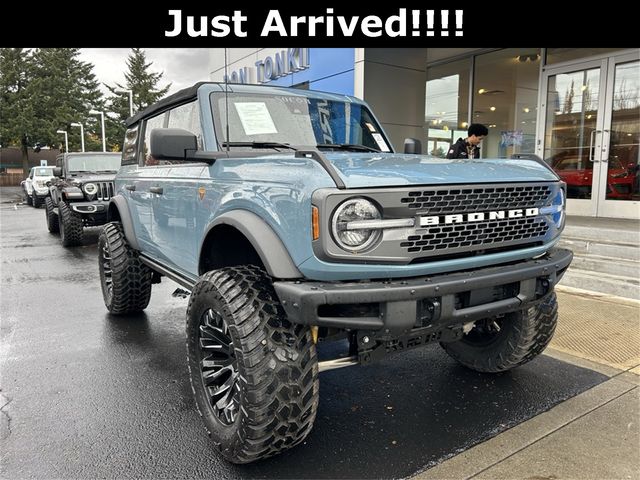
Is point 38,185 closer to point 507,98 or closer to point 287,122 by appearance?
point 507,98

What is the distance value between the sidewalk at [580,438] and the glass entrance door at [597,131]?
497cm

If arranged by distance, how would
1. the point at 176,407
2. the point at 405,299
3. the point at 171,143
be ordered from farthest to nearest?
the point at 176,407
the point at 171,143
the point at 405,299

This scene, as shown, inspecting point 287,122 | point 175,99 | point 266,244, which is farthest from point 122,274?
point 266,244

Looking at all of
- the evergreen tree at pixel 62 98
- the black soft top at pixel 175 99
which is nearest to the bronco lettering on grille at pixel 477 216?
the black soft top at pixel 175 99

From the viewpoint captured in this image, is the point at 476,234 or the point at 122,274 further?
the point at 122,274

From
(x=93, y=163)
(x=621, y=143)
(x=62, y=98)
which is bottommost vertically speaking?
(x=93, y=163)

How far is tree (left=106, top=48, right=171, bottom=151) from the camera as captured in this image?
217 feet

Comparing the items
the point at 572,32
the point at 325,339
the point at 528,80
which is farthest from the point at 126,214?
the point at 528,80

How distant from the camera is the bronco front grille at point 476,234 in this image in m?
2.32

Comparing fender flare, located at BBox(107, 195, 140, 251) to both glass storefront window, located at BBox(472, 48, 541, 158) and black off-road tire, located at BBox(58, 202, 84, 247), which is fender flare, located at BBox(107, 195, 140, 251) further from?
glass storefront window, located at BBox(472, 48, 541, 158)

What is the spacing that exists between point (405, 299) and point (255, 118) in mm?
1785

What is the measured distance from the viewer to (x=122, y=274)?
4801mm

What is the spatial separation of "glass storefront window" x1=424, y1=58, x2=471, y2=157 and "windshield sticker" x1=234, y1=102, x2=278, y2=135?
9.80 metres

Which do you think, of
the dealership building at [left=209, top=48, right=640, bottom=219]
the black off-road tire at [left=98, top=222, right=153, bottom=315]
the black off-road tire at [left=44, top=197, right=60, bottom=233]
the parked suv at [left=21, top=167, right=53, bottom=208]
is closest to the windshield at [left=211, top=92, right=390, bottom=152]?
the black off-road tire at [left=98, top=222, right=153, bottom=315]
